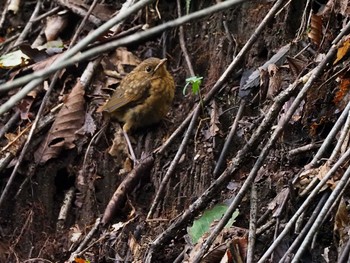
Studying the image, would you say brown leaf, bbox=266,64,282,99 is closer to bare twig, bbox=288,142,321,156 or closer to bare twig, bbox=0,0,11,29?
bare twig, bbox=288,142,321,156

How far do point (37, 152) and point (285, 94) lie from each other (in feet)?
7.27

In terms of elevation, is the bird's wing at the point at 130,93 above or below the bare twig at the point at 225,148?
above

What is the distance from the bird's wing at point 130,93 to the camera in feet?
18.0

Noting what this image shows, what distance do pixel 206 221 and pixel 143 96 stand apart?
6.30 ft

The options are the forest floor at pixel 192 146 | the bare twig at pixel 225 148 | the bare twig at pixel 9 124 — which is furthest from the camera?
the bare twig at pixel 9 124

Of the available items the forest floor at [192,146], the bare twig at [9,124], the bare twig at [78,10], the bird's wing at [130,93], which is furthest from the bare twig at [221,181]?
the bare twig at [78,10]

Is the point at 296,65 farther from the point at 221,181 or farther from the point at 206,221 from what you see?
the point at 206,221

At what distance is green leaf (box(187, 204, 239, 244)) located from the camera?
379 centimetres

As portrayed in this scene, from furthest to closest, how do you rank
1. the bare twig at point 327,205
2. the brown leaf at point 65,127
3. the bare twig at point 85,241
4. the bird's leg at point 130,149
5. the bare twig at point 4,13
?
the bare twig at point 4,13
the brown leaf at point 65,127
the bird's leg at point 130,149
the bare twig at point 85,241
the bare twig at point 327,205

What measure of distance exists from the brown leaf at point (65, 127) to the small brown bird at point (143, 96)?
221mm

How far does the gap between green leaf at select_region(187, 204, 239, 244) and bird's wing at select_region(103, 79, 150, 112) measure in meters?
1.76

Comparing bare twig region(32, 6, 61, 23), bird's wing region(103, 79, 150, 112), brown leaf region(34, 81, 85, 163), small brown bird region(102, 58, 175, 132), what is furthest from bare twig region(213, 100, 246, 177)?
bare twig region(32, 6, 61, 23)

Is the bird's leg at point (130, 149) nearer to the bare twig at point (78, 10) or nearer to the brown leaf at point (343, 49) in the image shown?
the bare twig at point (78, 10)

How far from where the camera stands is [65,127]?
17.9ft
